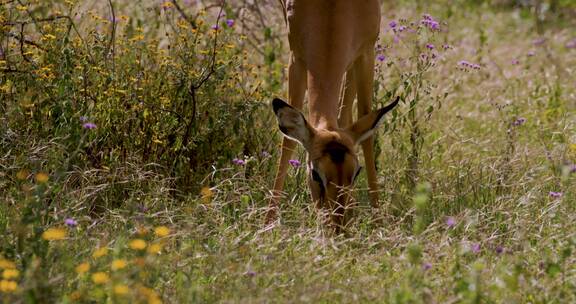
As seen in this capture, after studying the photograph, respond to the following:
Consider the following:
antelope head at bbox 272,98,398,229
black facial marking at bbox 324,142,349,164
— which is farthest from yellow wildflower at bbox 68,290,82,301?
black facial marking at bbox 324,142,349,164

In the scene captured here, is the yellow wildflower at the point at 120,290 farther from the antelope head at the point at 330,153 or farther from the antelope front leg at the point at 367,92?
the antelope front leg at the point at 367,92

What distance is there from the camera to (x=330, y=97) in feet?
21.8

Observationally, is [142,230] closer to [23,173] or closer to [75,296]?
[75,296]

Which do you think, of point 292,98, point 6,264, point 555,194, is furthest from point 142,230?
point 555,194

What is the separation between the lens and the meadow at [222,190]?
4934 millimetres

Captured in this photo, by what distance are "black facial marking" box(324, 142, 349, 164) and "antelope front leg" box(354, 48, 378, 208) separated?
3.75 feet

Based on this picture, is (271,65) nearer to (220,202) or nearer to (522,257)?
(220,202)

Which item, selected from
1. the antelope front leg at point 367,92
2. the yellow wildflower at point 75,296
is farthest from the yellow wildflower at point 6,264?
the antelope front leg at point 367,92

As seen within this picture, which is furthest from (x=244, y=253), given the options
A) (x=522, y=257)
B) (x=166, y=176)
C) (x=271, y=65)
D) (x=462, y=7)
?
(x=462, y=7)

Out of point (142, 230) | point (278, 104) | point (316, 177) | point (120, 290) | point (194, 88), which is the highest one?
point (194, 88)

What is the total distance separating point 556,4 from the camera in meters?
14.2

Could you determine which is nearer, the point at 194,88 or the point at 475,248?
the point at 475,248

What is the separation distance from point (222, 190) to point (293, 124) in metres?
0.89

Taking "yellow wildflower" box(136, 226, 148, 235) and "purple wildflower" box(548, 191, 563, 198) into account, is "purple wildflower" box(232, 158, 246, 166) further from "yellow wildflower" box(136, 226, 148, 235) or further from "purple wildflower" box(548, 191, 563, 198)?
"purple wildflower" box(548, 191, 563, 198)
